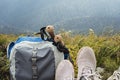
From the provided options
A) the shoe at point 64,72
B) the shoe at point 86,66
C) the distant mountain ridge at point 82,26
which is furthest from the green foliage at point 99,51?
the distant mountain ridge at point 82,26

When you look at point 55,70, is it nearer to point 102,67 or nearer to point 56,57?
point 56,57

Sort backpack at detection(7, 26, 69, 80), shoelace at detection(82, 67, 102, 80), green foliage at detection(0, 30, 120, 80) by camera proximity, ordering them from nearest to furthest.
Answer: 1. shoelace at detection(82, 67, 102, 80)
2. backpack at detection(7, 26, 69, 80)
3. green foliage at detection(0, 30, 120, 80)

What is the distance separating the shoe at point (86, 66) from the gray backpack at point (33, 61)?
1.08ft

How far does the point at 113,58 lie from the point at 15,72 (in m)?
1.74

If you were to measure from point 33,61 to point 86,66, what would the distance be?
2.22 ft

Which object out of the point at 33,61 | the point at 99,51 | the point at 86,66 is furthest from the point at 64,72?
the point at 99,51

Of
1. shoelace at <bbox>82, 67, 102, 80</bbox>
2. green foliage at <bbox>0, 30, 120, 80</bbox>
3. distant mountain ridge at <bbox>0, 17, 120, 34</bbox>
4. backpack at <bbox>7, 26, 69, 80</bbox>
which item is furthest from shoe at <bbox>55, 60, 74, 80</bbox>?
distant mountain ridge at <bbox>0, 17, 120, 34</bbox>

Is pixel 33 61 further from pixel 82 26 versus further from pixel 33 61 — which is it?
pixel 82 26

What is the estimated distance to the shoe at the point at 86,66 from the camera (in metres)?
4.47

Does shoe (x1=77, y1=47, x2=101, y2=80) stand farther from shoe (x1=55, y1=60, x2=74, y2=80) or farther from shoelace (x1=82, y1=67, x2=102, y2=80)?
shoe (x1=55, y1=60, x2=74, y2=80)

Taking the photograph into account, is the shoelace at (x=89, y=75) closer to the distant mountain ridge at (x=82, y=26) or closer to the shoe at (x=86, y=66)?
the shoe at (x=86, y=66)

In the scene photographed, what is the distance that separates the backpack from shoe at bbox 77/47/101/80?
1.08 feet

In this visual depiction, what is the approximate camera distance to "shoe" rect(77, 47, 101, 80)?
14.7 feet

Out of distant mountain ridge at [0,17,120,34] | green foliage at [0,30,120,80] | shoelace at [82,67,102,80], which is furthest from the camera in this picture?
distant mountain ridge at [0,17,120,34]
